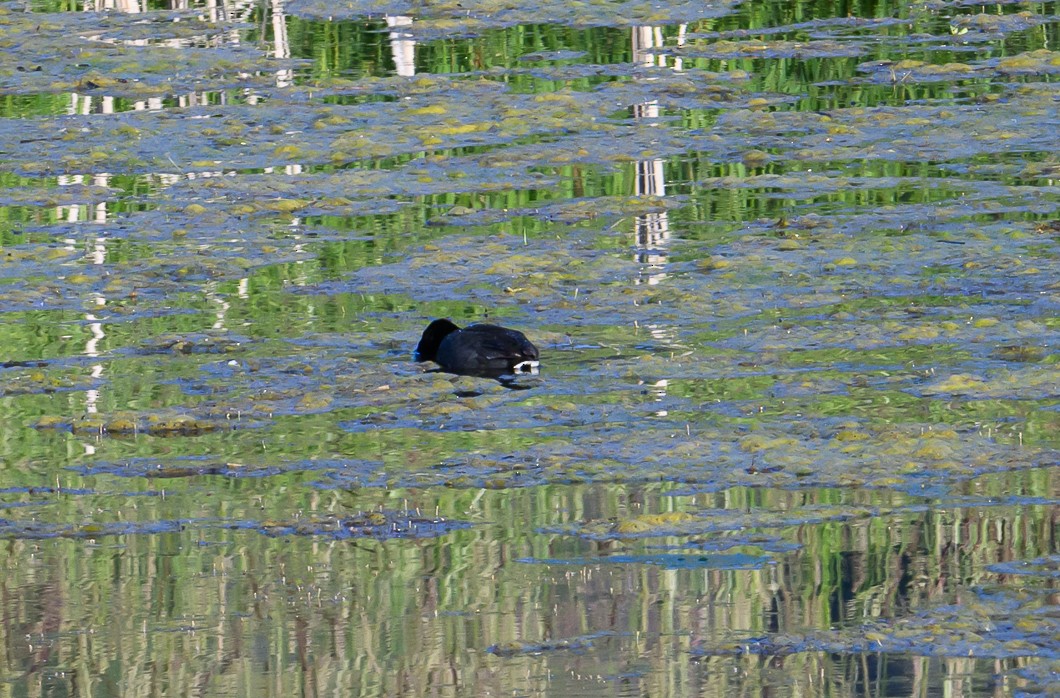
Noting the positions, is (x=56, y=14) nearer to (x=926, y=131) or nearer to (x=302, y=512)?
(x=926, y=131)

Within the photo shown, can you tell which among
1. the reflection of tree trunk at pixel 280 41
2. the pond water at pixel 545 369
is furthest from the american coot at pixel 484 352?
the reflection of tree trunk at pixel 280 41

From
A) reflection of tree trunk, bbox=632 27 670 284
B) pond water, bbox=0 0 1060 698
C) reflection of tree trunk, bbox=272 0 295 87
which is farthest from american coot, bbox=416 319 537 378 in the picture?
reflection of tree trunk, bbox=272 0 295 87

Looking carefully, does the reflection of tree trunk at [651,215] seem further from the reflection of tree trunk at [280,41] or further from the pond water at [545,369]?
the reflection of tree trunk at [280,41]

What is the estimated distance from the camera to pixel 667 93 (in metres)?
10.4

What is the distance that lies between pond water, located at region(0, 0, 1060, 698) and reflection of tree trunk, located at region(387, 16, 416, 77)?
6cm

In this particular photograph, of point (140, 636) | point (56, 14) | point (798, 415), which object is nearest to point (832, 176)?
point (798, 415)

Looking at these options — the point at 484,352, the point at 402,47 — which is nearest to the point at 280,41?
the point at 402,47

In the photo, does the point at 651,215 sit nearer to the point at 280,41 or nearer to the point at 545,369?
the point at 545,369

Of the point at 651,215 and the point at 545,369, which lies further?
the point at 651,215

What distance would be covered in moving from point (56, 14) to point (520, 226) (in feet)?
21.0

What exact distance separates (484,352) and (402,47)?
225 inches

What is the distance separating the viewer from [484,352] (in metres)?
6.48

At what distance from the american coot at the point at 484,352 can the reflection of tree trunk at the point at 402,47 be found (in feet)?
16.2

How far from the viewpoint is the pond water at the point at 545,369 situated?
4.38 meters
